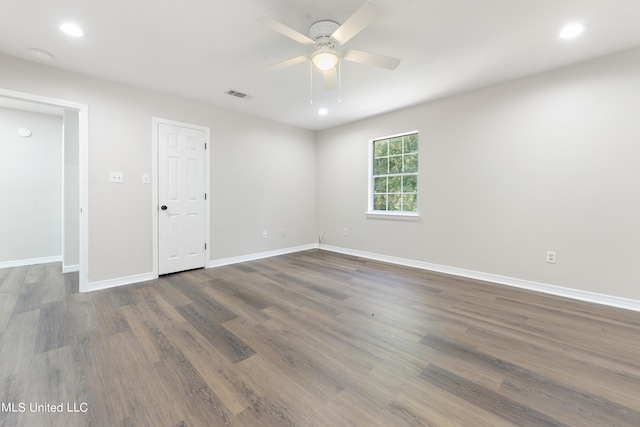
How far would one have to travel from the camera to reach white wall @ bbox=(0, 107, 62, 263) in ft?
13.6

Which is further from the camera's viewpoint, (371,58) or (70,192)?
(70,192)

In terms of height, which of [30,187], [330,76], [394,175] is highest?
[330,76]

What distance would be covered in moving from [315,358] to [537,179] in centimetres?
323

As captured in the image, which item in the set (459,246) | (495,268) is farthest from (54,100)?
(495,268)

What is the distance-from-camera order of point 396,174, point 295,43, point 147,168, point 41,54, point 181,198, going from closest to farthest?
point 295,43 < point 41,54 < point 147,168 < point 181,198 < point 396,174

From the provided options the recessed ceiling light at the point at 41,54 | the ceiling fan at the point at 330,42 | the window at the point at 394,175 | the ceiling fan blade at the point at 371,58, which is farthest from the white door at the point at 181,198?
the window at the point at 394,175

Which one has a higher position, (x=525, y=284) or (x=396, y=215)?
(x=396, y=215)

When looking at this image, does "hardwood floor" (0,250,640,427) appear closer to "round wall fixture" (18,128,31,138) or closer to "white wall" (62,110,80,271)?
"white wall" (62,110,80,271)

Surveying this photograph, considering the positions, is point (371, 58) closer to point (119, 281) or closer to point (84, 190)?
point (84, 190)

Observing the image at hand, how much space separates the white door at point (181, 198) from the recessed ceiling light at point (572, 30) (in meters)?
4.33

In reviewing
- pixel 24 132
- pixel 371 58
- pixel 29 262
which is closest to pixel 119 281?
pixel 29 262

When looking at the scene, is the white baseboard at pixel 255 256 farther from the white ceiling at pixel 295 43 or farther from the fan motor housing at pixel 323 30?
the fan motor housing at pixel 323 30

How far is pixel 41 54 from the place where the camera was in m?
2.64

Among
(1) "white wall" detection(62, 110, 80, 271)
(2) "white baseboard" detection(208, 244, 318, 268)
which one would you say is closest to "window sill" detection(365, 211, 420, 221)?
(2) "white baseboard" detection(208, 244, 318, 268)
